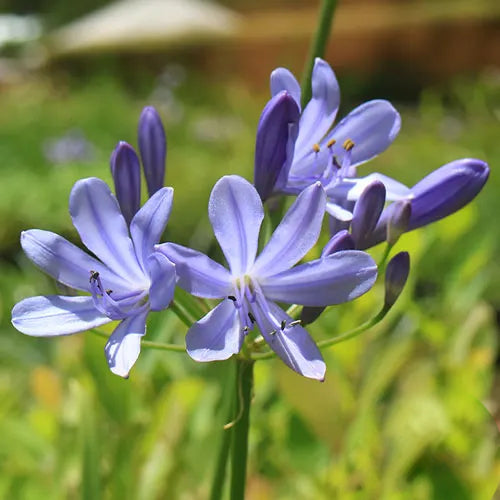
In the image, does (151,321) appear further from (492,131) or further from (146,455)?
(492,131)

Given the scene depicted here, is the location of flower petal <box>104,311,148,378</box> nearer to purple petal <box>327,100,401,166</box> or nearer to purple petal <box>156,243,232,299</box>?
purple petal <box>156,243,232,299</box>

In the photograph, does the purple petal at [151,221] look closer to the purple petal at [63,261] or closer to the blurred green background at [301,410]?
the purple petal at [63,261]

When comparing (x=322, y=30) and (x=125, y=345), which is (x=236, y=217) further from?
(x=322, y=30)

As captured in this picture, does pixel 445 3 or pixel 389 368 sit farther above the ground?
pixel 445 3

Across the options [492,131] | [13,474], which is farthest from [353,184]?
[492,131]

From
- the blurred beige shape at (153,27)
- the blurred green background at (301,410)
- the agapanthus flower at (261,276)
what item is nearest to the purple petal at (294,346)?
the agapanthus flower at (261,276)

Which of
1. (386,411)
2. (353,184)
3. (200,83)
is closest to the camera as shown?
(353,184)
